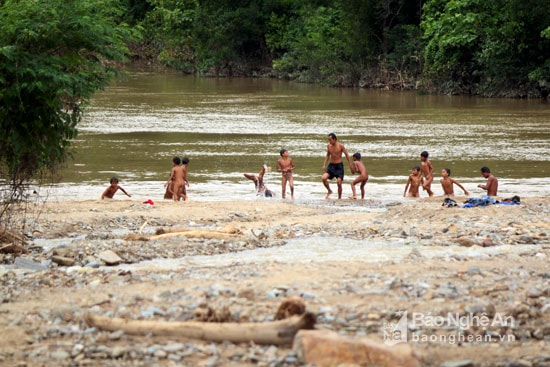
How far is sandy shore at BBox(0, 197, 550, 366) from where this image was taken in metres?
7.73

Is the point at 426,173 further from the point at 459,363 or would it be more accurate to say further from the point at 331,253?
the point at 459,363

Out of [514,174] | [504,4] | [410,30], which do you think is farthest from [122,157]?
[410,30]

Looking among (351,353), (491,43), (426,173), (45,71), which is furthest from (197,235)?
(491,43)

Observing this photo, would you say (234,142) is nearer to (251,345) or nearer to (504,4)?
(504,4)

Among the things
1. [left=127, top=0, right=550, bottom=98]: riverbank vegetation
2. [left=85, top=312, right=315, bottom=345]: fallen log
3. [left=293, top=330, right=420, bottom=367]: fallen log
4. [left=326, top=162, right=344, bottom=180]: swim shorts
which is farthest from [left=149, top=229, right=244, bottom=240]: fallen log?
[left=127, top=0, right=550, bottom=98]: riverbank vegetation

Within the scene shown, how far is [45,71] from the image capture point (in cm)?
1166

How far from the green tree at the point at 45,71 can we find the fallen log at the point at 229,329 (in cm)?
466

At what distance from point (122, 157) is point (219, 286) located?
18.7m

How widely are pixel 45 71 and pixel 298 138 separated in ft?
69.1

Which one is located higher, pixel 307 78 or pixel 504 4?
pixel 504 4

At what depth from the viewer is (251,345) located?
773 cm

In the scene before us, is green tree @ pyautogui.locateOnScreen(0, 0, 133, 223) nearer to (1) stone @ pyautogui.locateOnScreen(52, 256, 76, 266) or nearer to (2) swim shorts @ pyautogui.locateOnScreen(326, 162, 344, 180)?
(1) stone @ pyautogui.locateOnScreen(52, 256, 76, 266)

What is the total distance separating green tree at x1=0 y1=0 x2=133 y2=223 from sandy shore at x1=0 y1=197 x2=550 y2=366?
134 cm

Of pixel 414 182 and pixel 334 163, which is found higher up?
pixel 334 163
